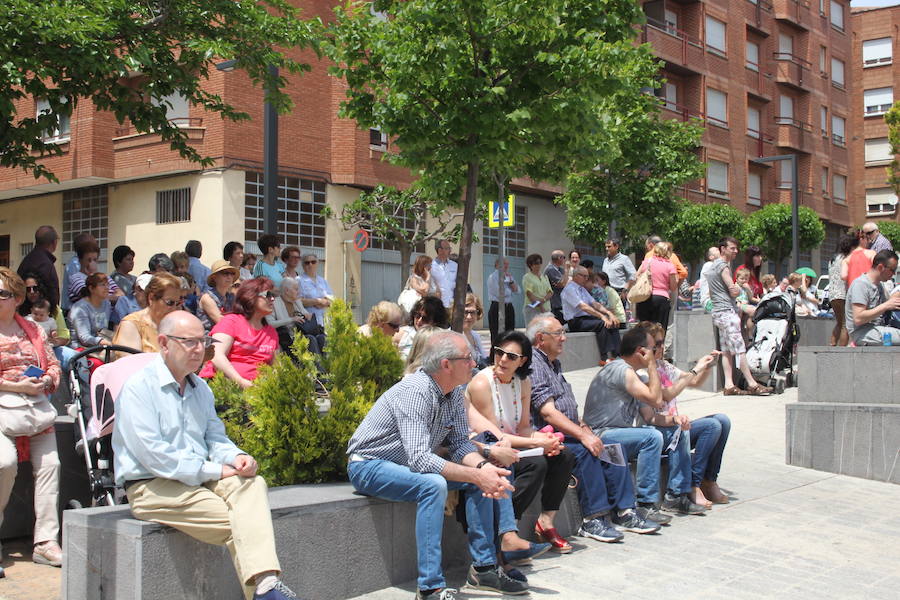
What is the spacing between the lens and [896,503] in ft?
28.2

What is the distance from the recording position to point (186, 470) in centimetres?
452

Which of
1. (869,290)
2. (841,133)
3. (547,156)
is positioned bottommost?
(869,290)

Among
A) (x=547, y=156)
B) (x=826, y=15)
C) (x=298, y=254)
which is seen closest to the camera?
(x=547, y=156)

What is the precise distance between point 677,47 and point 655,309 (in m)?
26.5

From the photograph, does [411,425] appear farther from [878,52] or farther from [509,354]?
[878,52]

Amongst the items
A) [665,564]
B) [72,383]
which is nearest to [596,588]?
[665,564]

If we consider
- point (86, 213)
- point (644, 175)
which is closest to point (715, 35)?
point (644, 175)

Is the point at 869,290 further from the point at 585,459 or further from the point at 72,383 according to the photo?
the point at 72,383

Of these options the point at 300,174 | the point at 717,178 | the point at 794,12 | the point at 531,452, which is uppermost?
the point at 794,12

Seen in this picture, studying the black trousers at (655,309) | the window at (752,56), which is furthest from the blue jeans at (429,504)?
the window at (752,56)

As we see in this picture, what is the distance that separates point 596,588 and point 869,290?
20.9 ft

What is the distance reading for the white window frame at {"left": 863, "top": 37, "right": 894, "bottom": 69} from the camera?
54.5 meters

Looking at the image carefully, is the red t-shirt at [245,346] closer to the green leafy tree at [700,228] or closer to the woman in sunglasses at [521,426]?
the woman in sunglasses at [521,426]

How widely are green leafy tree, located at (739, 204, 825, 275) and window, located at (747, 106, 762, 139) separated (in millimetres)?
6592
